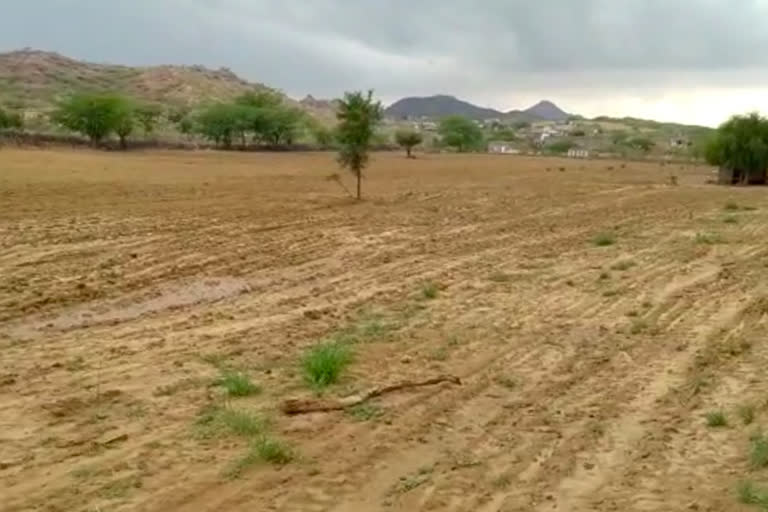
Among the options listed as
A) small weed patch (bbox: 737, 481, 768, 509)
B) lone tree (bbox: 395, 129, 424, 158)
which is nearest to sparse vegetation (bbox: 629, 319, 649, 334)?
small weed patch (bbox: 737, 481, 768, 509)

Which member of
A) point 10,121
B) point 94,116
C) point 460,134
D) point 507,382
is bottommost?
point 507,382

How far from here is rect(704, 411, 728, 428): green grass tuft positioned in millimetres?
8156

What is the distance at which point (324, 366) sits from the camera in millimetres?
9383

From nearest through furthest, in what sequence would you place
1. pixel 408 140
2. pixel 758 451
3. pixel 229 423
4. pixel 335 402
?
pixel 758 451 → pixel 229 423 → pixel 335 402 → pixel 408 140

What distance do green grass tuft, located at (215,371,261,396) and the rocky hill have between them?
14548 centimetres

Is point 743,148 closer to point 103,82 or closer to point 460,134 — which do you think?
point 460,134

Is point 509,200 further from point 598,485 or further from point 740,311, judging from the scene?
point 598,485

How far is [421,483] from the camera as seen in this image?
22.1ft

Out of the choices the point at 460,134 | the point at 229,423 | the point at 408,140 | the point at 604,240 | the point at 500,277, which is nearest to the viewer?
the point at 229,423

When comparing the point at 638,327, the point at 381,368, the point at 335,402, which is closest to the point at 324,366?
the point at 381,368

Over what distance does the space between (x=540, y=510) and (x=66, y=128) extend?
85.4 meters

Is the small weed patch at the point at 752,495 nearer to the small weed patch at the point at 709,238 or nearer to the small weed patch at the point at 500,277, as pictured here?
the small weed patch at the point at 500,277

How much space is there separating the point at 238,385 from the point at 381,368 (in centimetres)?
155

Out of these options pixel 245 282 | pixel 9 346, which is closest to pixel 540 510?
pixel 9 346
